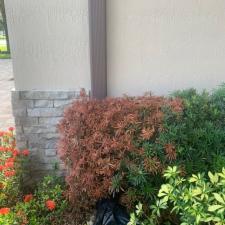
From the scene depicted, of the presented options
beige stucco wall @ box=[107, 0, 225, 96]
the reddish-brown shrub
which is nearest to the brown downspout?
beige stucco wall @ box=[107, 0, 225, 96]

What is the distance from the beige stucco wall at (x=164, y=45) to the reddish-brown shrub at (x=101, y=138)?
0.48 meters

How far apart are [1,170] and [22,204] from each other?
358 mm

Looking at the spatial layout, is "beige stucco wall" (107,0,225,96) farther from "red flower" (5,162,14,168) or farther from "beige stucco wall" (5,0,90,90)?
"red flower" (5,162,14,168)

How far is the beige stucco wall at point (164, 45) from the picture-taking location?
257 cm

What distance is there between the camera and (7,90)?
8086 millimetres

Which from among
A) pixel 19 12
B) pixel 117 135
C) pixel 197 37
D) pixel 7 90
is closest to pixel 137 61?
pixel 197 37

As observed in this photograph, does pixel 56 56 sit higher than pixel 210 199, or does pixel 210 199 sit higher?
pixel 56 56

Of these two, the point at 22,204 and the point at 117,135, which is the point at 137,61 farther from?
the point at 22,204

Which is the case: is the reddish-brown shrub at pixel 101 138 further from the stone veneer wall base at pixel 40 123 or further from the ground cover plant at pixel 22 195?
the stone veneer wall base at pixel 40 123

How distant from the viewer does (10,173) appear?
2.51m

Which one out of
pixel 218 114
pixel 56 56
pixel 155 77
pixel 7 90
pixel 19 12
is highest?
pixel 19 12

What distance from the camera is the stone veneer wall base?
2.75m

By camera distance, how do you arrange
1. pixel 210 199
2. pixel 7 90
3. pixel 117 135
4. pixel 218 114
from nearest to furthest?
pixel 210 199
pixel 117 135
pixel 218 114
pixel 7 90

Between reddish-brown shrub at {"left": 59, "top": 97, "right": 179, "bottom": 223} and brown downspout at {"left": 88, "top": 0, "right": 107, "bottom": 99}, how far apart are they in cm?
37
